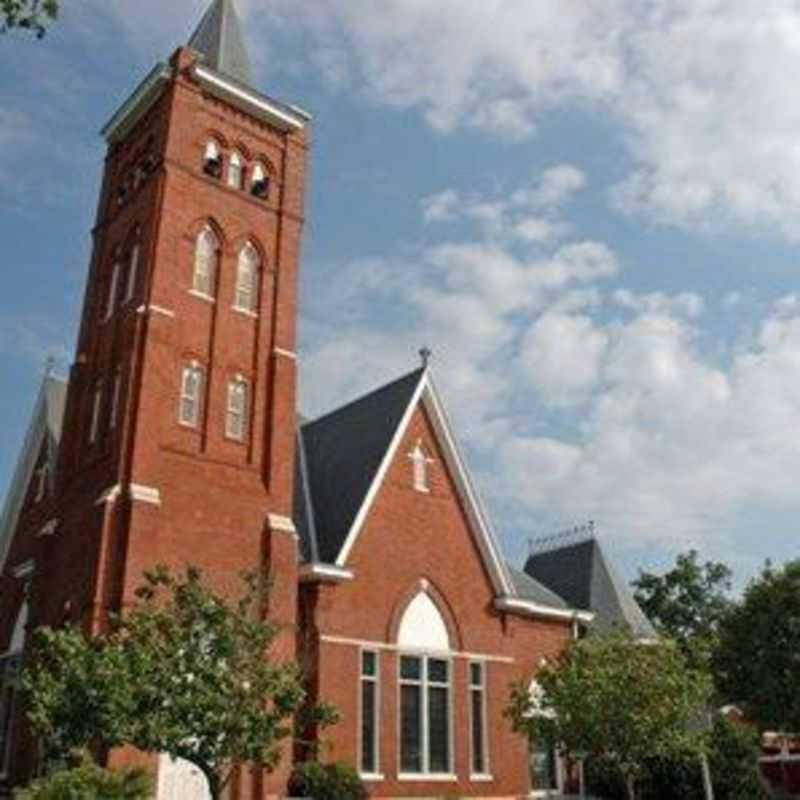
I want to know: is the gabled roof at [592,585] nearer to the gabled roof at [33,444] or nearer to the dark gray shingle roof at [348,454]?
the dark gray shingle roof at [348,454]

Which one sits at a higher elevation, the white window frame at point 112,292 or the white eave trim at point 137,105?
the white eave trim at point 137,105

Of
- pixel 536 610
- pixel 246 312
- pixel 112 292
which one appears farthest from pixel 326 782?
pixel 112 292

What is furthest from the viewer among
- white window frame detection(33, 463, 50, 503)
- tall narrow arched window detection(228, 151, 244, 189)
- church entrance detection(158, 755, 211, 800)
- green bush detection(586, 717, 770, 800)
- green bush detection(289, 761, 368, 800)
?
white window frame detection(33, 463, 50, 503)

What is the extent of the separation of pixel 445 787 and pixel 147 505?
12105 millimetres

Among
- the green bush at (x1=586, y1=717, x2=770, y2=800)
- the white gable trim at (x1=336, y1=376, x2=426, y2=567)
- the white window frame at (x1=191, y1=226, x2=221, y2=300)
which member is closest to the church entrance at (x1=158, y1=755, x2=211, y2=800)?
the white gable trim at (x1=336, y1=376, x2=426, y2=567)

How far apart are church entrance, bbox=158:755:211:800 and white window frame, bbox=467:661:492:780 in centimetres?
898

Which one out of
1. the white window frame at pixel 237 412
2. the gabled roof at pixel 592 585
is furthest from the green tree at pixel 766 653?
the white window frame at pixel 237 412

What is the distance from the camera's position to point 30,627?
3136 centimetres

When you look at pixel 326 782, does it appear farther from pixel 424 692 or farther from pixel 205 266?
pixel 205 266

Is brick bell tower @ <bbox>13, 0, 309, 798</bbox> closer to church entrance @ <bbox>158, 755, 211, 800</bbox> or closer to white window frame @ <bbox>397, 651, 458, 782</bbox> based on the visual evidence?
church entrance @ <bbox>158, 755, 211, 800</bbox>

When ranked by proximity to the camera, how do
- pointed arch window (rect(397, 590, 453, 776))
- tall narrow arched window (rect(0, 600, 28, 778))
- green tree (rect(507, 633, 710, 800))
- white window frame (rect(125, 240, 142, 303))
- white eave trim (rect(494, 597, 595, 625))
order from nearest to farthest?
green tree (rect(507, 633, 710, 800)) < tall narrow arched window (rect(0, 600, 28, 778)) < pointed arch window (rect(397, 590, 453, 776)) < white window frame (rect(125, 240, 142, 303)) < white eave trim (rect(494, 597, 595, 625))

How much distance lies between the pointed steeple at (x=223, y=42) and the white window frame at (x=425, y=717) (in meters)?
19.1

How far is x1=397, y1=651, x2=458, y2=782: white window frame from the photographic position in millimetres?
31594

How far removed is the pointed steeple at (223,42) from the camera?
1447 inches
